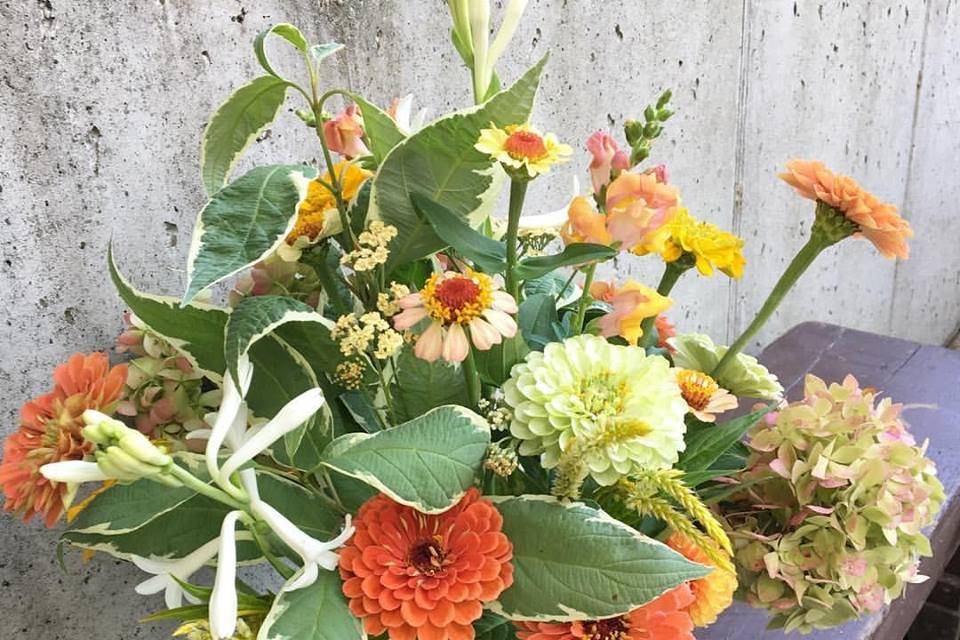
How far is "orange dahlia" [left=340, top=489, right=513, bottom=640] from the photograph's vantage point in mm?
441

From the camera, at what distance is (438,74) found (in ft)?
2.91

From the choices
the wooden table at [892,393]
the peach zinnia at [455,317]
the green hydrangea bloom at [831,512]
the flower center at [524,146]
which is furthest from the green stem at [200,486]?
the wooden table at [892,393]

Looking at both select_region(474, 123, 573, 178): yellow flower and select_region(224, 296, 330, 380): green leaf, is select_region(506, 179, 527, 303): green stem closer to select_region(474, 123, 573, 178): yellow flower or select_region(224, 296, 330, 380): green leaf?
select_region(474, 123, 573, 178): yellow flower

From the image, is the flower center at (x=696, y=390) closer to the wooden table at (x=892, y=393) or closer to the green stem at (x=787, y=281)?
the green stem at (x=787, y=281)

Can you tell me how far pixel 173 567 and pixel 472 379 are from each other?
21 cm

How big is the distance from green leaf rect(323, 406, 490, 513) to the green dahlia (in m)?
0.03


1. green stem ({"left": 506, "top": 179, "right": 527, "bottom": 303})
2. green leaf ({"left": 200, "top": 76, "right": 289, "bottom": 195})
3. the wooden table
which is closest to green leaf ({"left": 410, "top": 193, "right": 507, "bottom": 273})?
green stem ({"left": 506, "top": 179, "right": 527, "bottom": 303})

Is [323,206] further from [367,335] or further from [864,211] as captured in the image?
[864,211]

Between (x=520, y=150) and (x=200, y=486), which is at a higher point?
(x=520, y=150)

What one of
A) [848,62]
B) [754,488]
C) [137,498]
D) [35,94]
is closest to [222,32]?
[35,94]

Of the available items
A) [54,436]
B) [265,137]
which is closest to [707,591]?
[54,436]

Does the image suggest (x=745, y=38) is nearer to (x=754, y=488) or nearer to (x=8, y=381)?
(x=754, y=488)

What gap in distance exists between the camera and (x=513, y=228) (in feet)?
1.58

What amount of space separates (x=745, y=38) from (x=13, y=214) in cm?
117
